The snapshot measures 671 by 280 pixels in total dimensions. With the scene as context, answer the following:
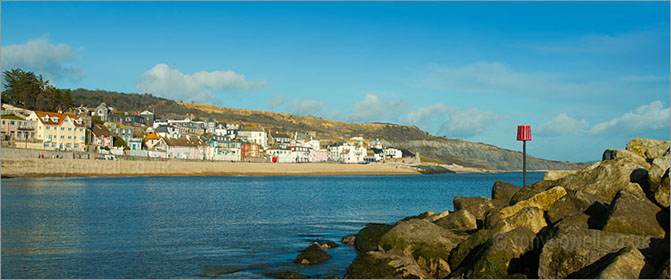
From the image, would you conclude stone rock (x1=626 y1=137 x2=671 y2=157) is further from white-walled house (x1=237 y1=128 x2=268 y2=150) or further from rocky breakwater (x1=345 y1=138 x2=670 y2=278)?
white-walled house (x1=237 y1=128 x2=268 y2=150)

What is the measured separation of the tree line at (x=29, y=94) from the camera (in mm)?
118562

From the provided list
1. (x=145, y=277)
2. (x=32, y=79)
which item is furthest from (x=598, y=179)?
(x=32, y=79)

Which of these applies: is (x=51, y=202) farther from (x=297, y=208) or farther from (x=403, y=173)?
(x=403, y=173)

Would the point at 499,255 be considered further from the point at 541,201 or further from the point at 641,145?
the point at 641,145

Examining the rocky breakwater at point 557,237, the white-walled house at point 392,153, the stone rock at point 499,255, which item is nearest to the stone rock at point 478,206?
the rocky breakwater at point 557,237

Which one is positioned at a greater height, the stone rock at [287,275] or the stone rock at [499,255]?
the stone rock at [499,255]

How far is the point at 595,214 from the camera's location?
15.3 m

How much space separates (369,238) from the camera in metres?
20.0

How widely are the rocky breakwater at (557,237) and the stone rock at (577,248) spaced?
20mm

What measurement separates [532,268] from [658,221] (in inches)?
147

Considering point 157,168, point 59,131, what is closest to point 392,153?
point 157,168

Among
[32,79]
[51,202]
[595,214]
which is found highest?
[32,79]

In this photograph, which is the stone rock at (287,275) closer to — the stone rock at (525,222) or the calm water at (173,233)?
the calm water at (173,233)

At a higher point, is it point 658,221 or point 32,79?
point 32,79
